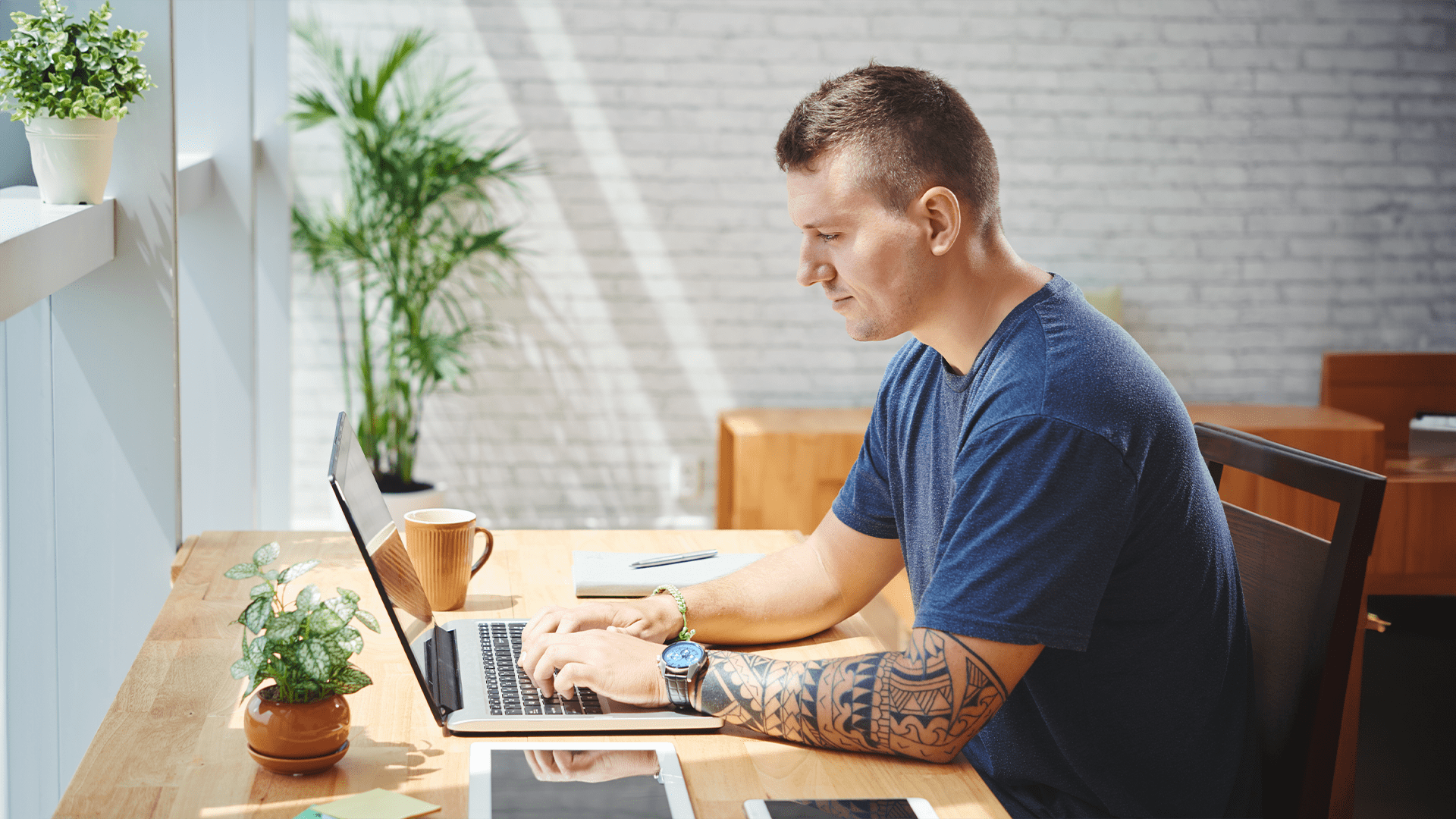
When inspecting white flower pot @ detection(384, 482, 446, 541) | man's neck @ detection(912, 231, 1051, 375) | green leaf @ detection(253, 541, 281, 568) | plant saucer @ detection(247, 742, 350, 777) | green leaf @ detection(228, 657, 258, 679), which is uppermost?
man's neck @ detection(912, 231, 1051, 375)

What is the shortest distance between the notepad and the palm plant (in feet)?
7.34

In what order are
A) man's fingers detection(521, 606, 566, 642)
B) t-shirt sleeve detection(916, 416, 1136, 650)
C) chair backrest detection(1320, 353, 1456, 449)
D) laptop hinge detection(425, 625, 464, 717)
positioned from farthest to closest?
chair backrest detection(1320, 353, 1456, 449) → man's fingers detection(521, 606, 566, 642) → laptop hinge detection(425, 625, 464, 717) → t-shirt sleeve detection(916, 416, 1136, 650)

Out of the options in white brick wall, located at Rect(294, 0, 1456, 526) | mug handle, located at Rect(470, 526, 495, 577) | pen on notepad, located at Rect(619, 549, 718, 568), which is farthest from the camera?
white brick wall, located at Rect(294, 0, 1456, 526)

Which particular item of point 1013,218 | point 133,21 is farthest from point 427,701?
point 1013,218

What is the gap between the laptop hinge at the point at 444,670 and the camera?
129 centimetres

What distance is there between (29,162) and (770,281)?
2642 mm

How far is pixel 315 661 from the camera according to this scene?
3.63 ft

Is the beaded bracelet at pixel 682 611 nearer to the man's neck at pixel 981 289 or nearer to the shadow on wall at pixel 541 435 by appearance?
the man's neck at pixel 981 289

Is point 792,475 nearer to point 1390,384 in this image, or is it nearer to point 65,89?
point 1390,384

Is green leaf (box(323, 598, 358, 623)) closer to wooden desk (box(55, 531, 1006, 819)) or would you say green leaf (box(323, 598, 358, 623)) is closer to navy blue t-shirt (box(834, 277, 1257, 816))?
wooden desk (box(55, 531, 1006, 819))

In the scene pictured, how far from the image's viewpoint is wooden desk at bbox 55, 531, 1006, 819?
109 cm

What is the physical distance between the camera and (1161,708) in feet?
4.27

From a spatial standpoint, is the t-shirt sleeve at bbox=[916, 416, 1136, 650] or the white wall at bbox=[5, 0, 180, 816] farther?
the white wall at bbox=[5, 0, 180, 816]

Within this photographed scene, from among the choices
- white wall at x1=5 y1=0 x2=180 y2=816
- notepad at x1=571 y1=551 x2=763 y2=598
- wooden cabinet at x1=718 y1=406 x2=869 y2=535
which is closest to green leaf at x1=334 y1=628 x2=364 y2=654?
notepad at x1=571 y1=551 x2=763 y2=598
